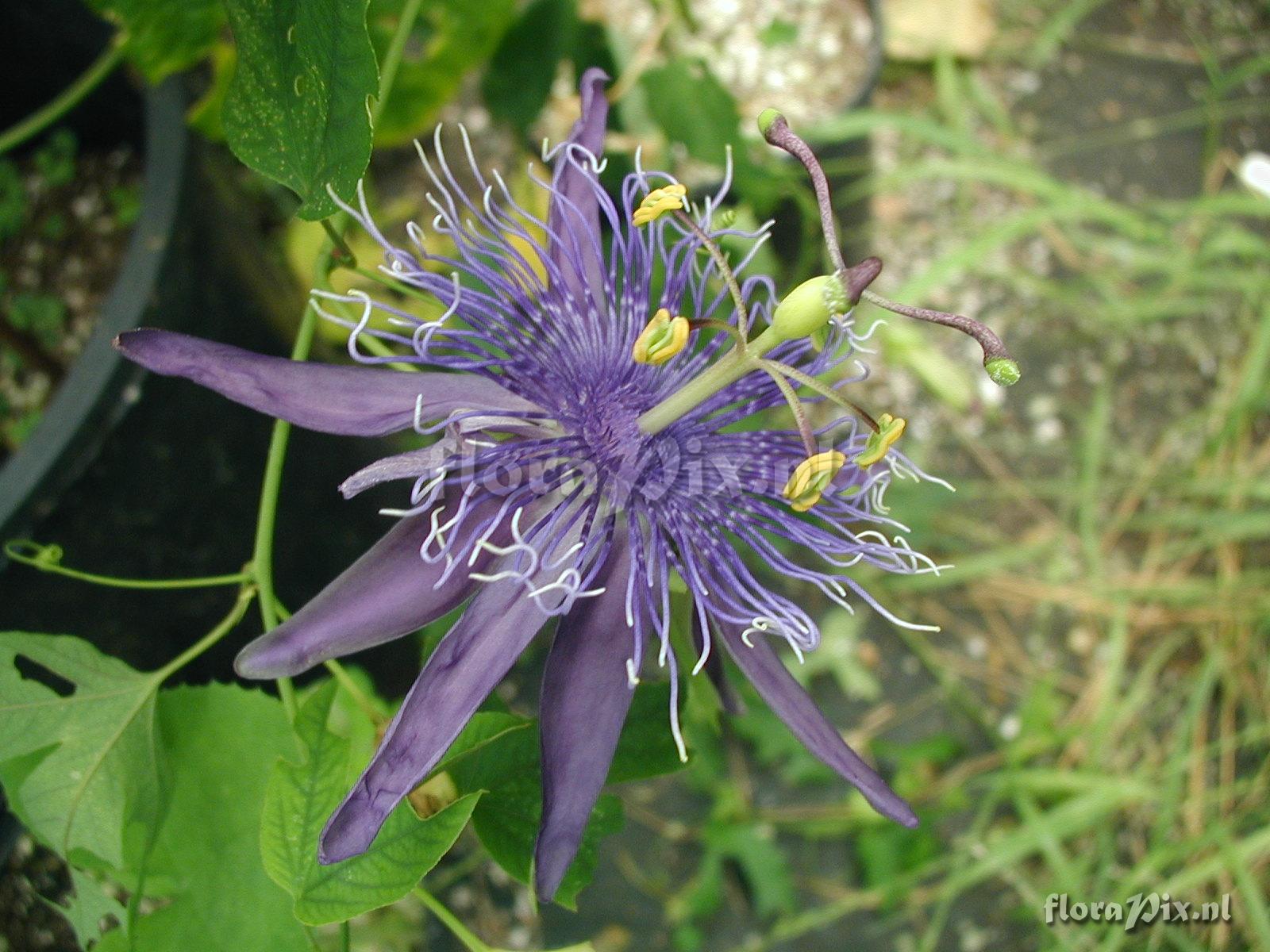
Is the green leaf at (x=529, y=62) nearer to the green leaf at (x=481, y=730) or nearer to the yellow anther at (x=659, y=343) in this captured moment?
the yellow anther at (x=659, y=343)

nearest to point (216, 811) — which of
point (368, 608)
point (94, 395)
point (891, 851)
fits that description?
point (368, 608)

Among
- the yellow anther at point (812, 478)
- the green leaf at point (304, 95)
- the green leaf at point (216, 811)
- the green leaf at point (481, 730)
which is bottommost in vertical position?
the green leaf at point (216, 811)

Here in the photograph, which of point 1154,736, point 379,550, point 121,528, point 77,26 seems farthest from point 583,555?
point 1154,736

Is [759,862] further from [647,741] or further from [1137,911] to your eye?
[647,741]

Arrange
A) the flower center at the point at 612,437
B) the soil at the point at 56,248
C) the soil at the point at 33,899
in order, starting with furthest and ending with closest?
the soil at the point at 56,248
the soil at the point at 33,899
the flower center at the point at 612,437

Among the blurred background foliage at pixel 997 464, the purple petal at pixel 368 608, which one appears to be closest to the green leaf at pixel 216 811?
the purple petal at pixel 368 608

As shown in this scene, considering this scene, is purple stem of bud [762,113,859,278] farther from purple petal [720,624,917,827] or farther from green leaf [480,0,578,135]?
green leaf [480,0,578,135]
